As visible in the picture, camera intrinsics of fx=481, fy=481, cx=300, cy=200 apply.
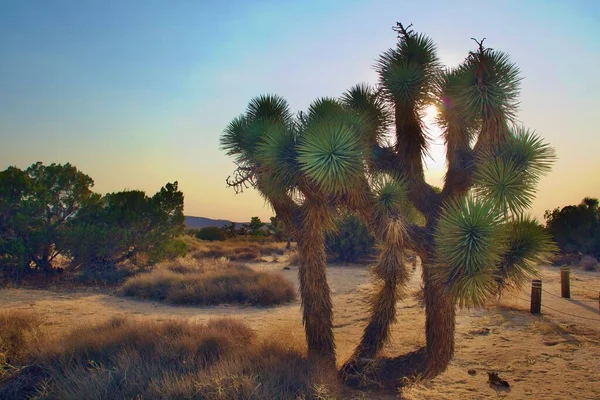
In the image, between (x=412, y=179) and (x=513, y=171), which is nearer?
(x=513, y=171)

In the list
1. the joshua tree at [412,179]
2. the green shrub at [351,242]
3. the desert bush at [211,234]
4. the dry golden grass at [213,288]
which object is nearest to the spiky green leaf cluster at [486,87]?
the joshua tree at [412,179]

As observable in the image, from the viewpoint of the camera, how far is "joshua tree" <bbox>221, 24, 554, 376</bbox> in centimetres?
620

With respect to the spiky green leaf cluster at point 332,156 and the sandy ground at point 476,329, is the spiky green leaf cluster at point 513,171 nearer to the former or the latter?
the spiky green leaf cluster at point 332,156

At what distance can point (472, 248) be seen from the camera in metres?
5.75

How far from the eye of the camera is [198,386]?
17.5ft

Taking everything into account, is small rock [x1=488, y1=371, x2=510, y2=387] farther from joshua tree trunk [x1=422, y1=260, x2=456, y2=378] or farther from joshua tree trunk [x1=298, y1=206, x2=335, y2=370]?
joshua tree trunk [x1=298, y1=206, x2=335, y2=370]

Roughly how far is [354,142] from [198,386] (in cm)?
363

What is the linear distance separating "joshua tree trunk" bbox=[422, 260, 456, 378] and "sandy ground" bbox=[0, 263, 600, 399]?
256 millimetres

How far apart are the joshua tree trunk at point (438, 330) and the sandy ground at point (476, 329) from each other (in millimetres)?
256

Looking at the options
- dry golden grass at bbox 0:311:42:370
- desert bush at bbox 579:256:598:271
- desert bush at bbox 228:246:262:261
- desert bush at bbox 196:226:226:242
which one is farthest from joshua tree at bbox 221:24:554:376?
desert bush at bbox 196:226:226:242

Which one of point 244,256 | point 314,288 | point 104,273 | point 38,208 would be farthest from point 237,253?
point 314,288

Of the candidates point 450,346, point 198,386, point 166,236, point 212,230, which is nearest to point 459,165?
point 450,346

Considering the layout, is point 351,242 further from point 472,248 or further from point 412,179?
point 472,248

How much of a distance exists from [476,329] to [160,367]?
282 inches
